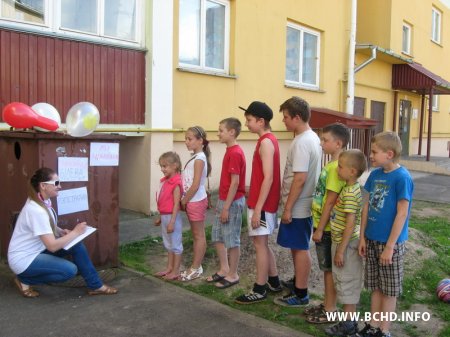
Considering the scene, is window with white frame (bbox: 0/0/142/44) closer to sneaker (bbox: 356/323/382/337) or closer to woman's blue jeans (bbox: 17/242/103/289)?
woman's blue jeans (bbox: 17/242/103/289)

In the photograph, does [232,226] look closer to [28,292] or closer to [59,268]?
[59,268]

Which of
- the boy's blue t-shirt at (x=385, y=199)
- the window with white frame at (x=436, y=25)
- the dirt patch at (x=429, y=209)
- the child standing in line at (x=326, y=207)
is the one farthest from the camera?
the window with white frame at (x=436, y=25)

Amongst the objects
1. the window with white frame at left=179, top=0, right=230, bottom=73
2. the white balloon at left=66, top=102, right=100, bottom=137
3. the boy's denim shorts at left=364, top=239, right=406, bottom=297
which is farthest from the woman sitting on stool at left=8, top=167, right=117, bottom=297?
the window with white frame at left=179, top=0, right=230, bottom=73

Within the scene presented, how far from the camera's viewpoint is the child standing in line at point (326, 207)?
11.9ft

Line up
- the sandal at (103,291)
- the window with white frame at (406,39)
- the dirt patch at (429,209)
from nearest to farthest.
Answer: the sandal at (103,291), the dirt patch at (429,209), the window with white frame at (406,39)

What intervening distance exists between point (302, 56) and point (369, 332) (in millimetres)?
9121

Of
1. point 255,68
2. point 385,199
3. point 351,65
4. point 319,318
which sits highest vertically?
point 351,65

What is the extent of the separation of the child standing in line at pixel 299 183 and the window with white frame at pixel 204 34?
488 cm

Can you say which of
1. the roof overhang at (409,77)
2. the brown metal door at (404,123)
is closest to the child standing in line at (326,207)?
the roof overhang at (409,77)

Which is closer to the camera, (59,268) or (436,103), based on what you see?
(59,268)

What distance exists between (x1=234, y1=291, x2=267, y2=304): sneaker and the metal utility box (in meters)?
1.49

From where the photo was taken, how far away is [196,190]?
4566 millimetres

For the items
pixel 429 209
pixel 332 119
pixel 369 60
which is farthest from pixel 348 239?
pixel 369 60

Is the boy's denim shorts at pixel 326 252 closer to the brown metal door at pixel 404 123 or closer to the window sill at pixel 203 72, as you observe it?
the window sill at pixel 203 72
